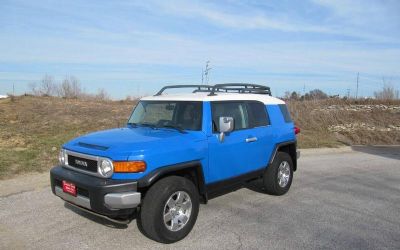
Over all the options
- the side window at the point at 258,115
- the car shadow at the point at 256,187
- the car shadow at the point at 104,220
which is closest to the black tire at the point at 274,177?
the car shadow at the point at 256,187

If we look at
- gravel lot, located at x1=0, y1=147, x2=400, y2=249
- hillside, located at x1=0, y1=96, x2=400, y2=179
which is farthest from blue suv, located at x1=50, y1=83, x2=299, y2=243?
hillside, located at x1=0, y1=96, x2=400, y2=179

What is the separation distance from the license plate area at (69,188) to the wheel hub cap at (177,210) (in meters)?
1.18

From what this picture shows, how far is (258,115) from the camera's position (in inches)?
286

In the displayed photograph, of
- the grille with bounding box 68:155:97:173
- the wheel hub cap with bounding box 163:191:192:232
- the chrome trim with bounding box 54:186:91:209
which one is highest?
the grille with bounding box 68:155:97:173

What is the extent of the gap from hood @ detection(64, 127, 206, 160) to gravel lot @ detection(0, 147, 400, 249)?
1137 millimetres

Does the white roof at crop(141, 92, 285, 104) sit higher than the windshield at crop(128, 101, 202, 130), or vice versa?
the white roof at crop(141, 92, 285, 104)

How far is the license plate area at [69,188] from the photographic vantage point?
525 centimetres

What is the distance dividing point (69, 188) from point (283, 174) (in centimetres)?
408

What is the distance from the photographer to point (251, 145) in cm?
679

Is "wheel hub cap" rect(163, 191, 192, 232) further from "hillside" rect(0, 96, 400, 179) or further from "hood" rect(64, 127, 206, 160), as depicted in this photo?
"hillside" rect(0, 96, 400, 179)

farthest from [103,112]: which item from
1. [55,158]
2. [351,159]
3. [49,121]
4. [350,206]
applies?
[350,206]

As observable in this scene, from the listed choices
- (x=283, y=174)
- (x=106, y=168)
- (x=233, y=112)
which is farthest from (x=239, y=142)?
(x=106, y=168)

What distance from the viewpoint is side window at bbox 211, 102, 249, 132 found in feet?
20.4

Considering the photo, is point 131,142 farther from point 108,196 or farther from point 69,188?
point 69,188
